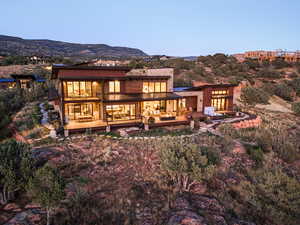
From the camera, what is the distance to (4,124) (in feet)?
61.6

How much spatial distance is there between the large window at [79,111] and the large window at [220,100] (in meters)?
14.6

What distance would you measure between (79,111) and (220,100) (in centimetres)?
1695

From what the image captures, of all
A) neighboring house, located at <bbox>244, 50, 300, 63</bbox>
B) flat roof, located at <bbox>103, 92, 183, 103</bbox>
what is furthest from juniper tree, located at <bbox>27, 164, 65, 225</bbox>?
neighboring house, located at <bbox>244, 50, 300, 63</bbox>

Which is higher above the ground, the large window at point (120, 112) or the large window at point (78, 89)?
the large window at point (78, 89)

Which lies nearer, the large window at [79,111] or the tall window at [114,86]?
the large window at [79,111]

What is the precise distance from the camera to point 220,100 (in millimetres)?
23594

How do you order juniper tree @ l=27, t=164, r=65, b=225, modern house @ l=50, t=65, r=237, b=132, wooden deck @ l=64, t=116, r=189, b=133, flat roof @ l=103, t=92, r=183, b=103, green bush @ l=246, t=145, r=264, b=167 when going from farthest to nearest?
1. flat roof @ l=103, t=92, r=183, b=103
2. modern house @ l=50, t=65, r=237, b=132
3. wooden deck @ l=64, t=116, r=189, b=133
4. green bush @ l=246, t=145, r=264, b=167
5. juniper tree @ l=27, t=164, r=65, b=225

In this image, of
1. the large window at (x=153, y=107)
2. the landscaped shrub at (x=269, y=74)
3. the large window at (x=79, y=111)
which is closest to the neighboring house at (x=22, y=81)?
the large window at (x=79, y=111)

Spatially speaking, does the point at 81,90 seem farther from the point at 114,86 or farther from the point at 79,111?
the point at 114,86

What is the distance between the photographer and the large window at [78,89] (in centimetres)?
1759

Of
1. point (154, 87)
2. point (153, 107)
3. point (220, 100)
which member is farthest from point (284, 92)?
point (153, 107)

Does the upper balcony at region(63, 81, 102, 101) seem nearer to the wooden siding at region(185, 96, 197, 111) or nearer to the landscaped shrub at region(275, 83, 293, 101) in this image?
the wooden siding at region(185, 96, 197, 111)

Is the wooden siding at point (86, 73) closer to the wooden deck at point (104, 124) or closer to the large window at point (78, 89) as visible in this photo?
the large window at point (78, 89)

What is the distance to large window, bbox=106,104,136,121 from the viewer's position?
17594mm
